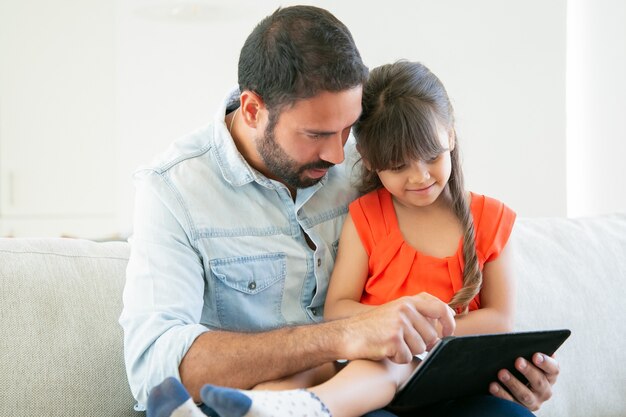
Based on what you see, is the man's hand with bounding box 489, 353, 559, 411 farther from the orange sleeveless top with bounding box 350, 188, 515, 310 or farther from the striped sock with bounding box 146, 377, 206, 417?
the striped sock with bounding box 146, 377, 206, 417

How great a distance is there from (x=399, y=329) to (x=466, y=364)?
120mm

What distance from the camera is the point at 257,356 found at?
146 cm

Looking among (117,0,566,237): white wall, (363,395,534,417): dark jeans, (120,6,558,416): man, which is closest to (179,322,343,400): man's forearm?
(120,6,558,416): man

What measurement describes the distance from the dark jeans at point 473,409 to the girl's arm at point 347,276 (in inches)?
11.1

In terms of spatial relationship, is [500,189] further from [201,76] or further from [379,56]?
[201,76]

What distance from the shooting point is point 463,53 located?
363cm

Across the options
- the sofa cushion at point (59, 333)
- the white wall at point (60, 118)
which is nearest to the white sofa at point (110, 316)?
the sofa cushion at point (59, 333)

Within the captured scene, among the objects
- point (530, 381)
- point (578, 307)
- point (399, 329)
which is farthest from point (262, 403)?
point (578, 307)

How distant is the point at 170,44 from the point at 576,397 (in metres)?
2.46

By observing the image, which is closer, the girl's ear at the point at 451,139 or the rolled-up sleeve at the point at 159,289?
the rolled-up sleeve at the point at 159,289

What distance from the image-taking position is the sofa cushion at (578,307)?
2029 millimetres

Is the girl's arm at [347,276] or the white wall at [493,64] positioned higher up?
the white wall at [493,64]

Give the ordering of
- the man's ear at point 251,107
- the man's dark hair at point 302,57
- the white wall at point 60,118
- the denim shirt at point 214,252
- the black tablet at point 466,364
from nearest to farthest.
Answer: the black tablet at point 466,364 → the denim shirt at point 214,252 → the man's dark hair at point 302,57 → the man's ear at point 251,107 → the white wall at point 60,118

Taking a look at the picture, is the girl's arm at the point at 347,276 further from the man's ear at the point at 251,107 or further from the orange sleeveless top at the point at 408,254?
the man's ear at the point at 251,107
